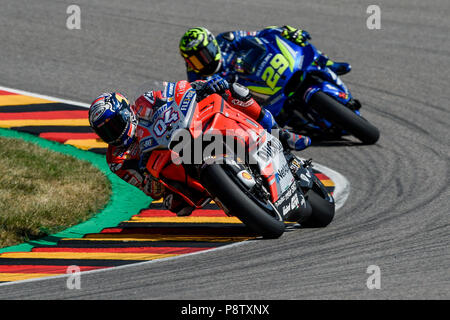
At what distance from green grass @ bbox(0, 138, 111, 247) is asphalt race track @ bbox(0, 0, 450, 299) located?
1695 millimetres

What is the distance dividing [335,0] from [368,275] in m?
10.7

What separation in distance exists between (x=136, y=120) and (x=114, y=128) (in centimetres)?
29

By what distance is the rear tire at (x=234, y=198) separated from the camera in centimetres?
730

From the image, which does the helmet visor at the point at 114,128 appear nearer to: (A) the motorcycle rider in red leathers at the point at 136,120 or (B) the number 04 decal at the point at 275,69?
(A) the motorcycle rider in red leathers at the point at 136,120

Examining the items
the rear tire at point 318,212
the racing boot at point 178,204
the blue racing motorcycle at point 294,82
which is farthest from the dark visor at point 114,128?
the blue racing motorcycle at point 294,82

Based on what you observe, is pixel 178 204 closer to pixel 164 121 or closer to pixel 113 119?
pixel 164 121

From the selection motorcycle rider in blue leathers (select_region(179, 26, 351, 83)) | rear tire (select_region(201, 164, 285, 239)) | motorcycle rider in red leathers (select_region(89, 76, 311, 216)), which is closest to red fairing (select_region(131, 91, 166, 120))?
motorcycle rider in red leathers (select_region(89, 76, 311, 216))

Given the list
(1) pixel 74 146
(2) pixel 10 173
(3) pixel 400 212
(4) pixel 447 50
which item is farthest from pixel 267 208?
(4) pixel 447 50

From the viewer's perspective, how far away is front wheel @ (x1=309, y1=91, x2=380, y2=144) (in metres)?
10.9

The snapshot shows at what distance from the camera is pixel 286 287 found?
6.74m

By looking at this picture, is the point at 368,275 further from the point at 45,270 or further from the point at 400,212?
the point at 45,270

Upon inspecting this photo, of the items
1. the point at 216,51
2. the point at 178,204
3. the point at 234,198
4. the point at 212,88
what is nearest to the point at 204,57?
the point at 216,51

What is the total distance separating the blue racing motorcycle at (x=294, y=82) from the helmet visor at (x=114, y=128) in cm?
331

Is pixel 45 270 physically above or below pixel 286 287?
below
